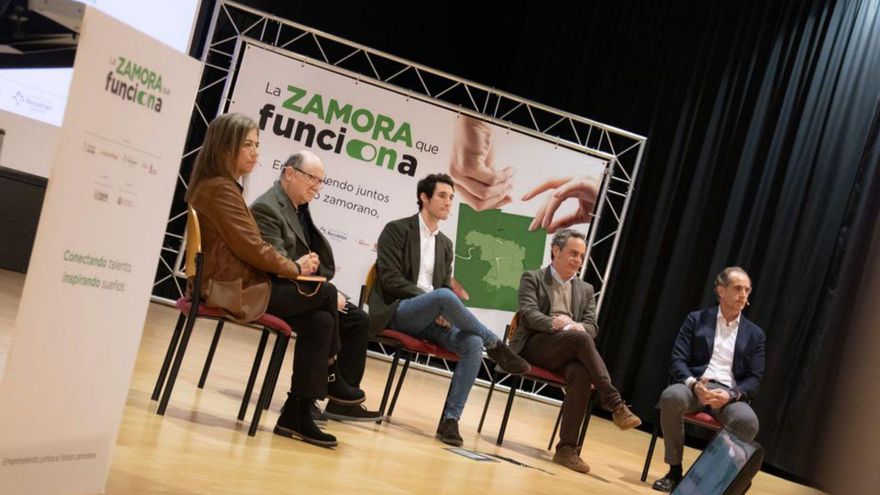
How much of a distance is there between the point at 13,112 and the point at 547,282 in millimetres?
4076

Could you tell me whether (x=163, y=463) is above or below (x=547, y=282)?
below

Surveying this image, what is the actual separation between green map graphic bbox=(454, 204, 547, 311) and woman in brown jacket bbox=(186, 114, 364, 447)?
426 cm

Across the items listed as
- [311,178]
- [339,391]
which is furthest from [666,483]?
[311,178]

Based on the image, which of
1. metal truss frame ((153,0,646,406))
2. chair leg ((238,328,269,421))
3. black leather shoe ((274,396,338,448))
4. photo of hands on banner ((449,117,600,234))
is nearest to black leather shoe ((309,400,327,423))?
chair leg ((238,328,269,421))

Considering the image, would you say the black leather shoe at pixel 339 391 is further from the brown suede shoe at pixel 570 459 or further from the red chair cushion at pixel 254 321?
the brown suede shoe at pixel 570 459

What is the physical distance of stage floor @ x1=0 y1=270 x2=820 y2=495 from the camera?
2.88 meters

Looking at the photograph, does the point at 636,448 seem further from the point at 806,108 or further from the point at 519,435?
the point at 806,108

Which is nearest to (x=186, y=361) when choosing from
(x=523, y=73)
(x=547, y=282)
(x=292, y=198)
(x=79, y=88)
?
(x=292, y=198)

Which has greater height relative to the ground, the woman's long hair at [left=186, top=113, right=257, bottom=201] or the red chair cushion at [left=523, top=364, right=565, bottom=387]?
the woman's long hair at [left=186, top=113, right=257, bottom=201]

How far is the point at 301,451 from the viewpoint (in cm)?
354

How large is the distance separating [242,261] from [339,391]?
105cm

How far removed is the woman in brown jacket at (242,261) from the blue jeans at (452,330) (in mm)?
1078

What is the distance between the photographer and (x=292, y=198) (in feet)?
13.4

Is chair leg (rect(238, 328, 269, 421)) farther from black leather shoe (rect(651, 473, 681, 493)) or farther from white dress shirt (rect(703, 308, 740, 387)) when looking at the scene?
white dress shirt (rect(703, 308, 740, 387))
